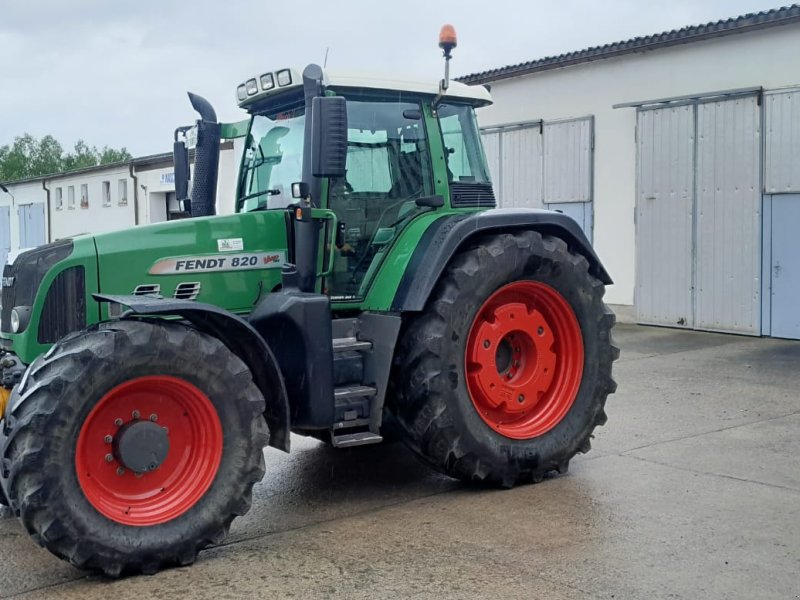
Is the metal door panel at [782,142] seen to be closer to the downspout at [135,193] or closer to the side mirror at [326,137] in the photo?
the side mirror at [326,137]

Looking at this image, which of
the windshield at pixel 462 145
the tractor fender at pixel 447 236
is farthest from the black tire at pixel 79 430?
the windshield at pixel 462 145

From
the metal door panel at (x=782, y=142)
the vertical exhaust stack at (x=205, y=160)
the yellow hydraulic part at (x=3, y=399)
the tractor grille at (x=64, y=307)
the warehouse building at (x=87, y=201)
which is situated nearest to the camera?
the yellow hydraulic part at (x=3, y=399)

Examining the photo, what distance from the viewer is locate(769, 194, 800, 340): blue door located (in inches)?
486

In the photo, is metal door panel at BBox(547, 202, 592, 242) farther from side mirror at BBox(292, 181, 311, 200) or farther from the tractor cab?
side mirror at BBox(292, 181, 311, 200)

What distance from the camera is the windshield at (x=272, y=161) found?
590 cm

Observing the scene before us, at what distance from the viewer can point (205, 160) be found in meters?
6.60

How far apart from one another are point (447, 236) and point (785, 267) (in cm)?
813

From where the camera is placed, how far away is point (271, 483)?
6.22 meters

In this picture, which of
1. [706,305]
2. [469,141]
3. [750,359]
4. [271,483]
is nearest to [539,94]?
[706,305]

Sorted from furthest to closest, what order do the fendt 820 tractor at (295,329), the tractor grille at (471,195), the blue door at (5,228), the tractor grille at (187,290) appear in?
the blue door at (5,228) → the tractor grille at (471,195) → the tractor grille at (187,290) → the fendt 820 tractor at (295,329)

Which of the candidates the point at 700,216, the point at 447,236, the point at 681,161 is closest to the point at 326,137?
the point at 447,236

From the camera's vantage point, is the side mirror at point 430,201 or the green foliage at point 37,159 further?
the green foliage at point 37,159

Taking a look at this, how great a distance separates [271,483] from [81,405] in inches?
81.2

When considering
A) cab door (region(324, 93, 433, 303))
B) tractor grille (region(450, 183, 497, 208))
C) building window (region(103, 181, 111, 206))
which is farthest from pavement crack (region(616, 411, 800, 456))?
building window (region(103, 181, 111, 206))
